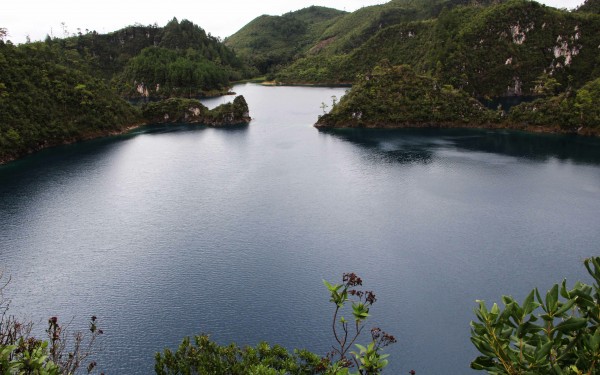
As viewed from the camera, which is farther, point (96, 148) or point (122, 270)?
point (96, 148)

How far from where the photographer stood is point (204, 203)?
213ft

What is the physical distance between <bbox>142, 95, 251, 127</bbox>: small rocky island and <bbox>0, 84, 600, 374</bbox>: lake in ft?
132

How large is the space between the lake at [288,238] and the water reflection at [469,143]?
959mm

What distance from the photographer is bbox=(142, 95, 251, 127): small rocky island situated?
5207 inches

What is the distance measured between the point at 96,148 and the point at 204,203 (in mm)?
51897

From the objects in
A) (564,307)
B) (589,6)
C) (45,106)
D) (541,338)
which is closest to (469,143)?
(541,338)

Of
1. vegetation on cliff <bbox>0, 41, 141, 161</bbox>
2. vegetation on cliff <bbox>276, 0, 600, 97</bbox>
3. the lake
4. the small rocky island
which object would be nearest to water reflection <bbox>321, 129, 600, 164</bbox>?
the lake

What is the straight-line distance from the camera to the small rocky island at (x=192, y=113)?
434ft

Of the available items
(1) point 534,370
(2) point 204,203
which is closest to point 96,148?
(2) point 204,203

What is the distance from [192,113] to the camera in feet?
451

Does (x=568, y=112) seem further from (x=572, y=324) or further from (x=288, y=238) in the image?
(x=572, y=324)

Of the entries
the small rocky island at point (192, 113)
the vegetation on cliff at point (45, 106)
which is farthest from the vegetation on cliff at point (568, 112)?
the vegetation on cliff at point (45, 106)

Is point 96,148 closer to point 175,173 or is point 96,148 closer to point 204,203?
point 175,173

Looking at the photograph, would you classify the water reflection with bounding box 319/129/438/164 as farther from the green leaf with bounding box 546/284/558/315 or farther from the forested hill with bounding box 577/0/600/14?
the forested hill with bounding box 577/0/600/14
